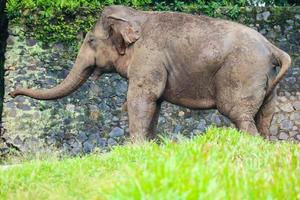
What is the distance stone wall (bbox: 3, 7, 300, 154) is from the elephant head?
4180mm

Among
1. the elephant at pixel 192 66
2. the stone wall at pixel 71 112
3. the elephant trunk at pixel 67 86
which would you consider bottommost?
the stone wall at pixel 71 112

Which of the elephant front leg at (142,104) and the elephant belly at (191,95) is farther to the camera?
the elephant belly at (191,95)

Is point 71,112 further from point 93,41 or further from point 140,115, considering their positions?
point 140,115

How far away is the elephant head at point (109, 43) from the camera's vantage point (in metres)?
8.91

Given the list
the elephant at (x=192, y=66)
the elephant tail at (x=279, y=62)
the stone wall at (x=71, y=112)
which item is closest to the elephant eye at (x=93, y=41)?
the elephant at (x=192, y=66)

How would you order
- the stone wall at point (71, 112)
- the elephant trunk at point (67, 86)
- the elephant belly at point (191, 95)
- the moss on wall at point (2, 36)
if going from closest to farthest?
the elephant belly at point (191, 95) → the elephant trunk at point (67, 86) → the stone wall at point (71, 112) → the moss on wall at point (2, 36)

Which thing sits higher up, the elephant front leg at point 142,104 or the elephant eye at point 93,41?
the elephant eye at point 93,41

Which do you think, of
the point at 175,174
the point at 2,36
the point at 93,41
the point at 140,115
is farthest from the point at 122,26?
the point at 2,36

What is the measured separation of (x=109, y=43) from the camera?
912 cm

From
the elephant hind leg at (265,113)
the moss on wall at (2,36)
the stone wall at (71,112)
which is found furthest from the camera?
the moss on wall at (2,36)

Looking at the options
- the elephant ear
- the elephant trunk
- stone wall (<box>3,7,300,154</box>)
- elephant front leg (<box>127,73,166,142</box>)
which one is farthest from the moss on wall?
elephant front leg (<box>127,73,166,142</box>)

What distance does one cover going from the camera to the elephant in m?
8.55

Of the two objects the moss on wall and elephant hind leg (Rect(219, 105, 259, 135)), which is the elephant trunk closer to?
elephant hind leg (Rect(219, 105, 259, 135))

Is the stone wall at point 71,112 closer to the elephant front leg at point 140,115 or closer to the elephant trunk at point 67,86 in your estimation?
the elephant trunk at point 67,86
